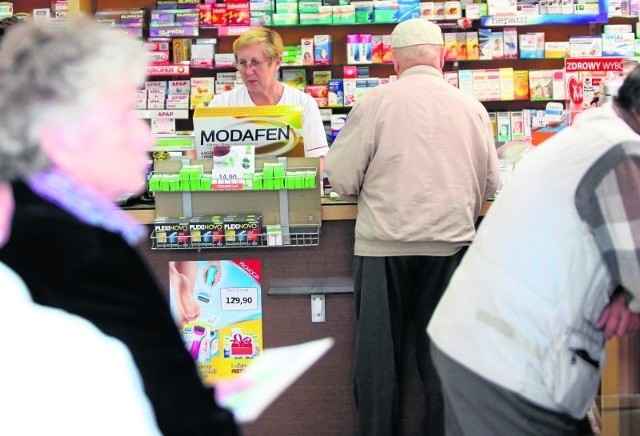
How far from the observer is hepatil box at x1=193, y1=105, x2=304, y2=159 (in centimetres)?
368

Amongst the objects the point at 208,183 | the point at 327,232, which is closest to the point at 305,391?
the point at 327,232

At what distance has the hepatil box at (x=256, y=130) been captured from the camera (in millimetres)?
3684

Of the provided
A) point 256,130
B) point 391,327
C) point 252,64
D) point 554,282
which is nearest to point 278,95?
point 252,64

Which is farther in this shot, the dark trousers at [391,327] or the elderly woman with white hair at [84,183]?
the dark trousers at [391,327]

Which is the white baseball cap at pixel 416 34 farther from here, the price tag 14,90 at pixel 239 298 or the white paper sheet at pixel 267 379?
the white paper sheet at pixel 267 379

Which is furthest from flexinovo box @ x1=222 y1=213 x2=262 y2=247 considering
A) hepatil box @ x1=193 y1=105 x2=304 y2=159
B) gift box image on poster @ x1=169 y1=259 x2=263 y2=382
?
hepatil box @ x1=193 y1=105 x2=304 y2=159

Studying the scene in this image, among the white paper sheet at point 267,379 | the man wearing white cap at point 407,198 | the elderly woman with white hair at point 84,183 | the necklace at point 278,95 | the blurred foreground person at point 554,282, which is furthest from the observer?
the necklace at point 278,95

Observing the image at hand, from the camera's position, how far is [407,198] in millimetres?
3463

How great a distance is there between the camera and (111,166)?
1319mm

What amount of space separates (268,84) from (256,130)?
95cm

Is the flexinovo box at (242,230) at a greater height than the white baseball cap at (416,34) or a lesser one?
lesser

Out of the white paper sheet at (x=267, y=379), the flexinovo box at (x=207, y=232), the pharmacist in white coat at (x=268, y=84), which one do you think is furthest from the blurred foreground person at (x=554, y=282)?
the pharmacist in white coat at (x=268, y=84)

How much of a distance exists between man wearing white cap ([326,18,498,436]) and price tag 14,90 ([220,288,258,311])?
0.42m

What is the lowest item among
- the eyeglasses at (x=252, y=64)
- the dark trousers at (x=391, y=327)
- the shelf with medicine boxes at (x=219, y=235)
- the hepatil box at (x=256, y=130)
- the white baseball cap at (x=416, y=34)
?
the dark trousers at (x=391, y=327)
